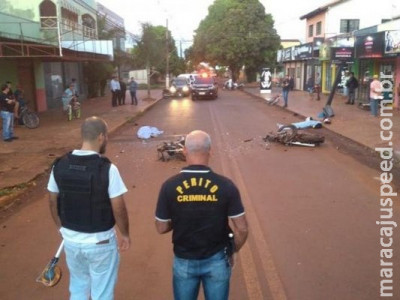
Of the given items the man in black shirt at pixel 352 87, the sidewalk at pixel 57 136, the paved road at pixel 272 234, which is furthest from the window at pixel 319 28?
the paved road at pixel 272 234

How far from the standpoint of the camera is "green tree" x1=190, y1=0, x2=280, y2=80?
53.6 meters

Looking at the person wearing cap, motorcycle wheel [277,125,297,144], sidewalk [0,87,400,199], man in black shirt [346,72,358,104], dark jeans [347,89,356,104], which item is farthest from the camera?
dark jeans [347,89,356,104]

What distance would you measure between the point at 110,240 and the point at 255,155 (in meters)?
8.95

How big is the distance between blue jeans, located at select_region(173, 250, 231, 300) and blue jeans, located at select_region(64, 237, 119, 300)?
57 cm

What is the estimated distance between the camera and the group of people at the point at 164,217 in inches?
123

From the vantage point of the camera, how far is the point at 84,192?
3.40m

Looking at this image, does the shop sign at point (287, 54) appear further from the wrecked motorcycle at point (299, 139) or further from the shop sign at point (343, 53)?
the wrecked motorcycle at point (299, 139)

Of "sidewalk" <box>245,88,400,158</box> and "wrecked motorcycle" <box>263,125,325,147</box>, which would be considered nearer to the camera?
"wrecked motorcycle" <box>263,125,325,147</box>

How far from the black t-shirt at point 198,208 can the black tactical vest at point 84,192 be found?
0.47m

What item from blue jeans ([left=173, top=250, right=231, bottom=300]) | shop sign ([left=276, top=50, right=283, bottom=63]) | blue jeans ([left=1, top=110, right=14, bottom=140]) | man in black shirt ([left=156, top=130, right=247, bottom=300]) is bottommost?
blue jeans ([left=1, top=110, right=14, bottom=140])

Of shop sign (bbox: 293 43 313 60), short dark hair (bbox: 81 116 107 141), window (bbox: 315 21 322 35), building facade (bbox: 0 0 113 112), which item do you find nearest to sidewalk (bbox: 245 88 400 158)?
short dark hair (bbox: 81 116 107 141)

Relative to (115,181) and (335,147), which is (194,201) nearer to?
(115,181)

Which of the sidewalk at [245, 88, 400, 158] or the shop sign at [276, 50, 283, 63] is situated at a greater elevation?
the shop sign at [276, 50, 283, 63]

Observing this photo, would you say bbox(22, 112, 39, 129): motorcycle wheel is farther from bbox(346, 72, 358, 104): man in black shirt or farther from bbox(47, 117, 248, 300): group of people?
bbox(346, 72, 358, 104): man in black shirt
